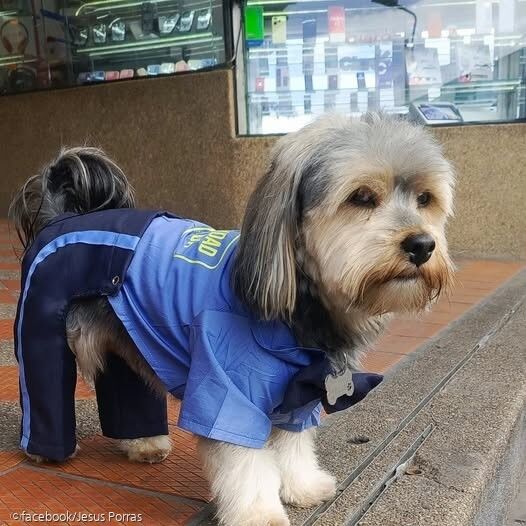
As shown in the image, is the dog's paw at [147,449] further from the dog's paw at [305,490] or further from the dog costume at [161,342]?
the dog's paw at [305,490]

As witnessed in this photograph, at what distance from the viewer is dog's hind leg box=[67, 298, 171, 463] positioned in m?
2.48

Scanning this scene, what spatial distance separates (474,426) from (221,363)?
4.54ft

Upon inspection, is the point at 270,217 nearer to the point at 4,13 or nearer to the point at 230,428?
the point at 230,428

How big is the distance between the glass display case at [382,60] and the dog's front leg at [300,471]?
4.51 m

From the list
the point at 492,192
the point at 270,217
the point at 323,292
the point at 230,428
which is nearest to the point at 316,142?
the point at 270,217

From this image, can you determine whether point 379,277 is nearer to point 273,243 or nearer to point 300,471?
point 273,243

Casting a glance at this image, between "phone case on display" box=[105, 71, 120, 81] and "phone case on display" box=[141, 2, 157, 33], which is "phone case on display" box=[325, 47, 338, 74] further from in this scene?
"phone case on display" box=[105, 71, 120, 81]

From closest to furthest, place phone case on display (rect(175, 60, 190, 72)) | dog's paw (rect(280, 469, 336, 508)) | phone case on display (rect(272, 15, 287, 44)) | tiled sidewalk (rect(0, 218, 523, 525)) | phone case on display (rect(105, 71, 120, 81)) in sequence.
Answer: tiled sidewalk (rect(0, 218, 523, 525))
dog's paw (rect(280, 469, 336, 508))
phone case on display (rect(272, 15, 287, 44))
phone case on display (rect(175, 60, 190, 72))
phone case on display (rect(105, 71, 120, 81))

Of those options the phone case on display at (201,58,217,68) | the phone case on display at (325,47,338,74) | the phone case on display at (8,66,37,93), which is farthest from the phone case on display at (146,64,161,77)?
the phone case on display at (8,66,37,93)

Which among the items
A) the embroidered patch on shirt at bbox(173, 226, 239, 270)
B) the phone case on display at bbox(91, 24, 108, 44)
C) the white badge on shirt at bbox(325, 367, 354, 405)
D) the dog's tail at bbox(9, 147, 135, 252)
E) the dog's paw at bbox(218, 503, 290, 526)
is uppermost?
the phone case on display at bbox(91, 24, 108, 44)

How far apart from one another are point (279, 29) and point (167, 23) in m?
1.31

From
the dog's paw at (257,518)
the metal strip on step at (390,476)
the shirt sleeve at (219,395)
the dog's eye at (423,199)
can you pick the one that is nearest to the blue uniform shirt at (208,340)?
the shirt sleeve at (219,395)

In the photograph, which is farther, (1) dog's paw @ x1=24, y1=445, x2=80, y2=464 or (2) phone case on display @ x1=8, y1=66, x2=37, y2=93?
(2) phone case on display @ x1=8, y1=66, x2=37, y2=93

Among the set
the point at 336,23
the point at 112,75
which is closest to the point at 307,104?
the point at 336,23
